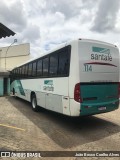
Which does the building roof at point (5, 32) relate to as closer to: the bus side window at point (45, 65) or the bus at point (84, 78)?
the bus at point (84, 78)

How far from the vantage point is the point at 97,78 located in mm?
→ 8469

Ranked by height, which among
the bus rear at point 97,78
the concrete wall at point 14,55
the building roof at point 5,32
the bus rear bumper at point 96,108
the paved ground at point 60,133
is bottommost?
the paved ground at point 60,133

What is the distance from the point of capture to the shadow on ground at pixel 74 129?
7.40 meters

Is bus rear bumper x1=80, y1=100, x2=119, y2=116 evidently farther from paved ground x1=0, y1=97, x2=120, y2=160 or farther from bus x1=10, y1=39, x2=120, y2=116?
paved ground x1=0, y1=97, x2=120, y2=160

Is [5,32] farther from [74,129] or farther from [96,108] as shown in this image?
[74,129]

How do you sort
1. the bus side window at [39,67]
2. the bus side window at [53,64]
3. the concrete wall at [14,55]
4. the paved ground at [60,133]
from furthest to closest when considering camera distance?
the concrete wall at [14,55] → the bus side window at [39,67] → the bus side window at [53,64] → the paved ground at [60,133]

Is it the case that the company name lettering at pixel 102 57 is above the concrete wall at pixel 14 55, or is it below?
below

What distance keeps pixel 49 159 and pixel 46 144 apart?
1.23m

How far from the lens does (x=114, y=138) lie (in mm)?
7551

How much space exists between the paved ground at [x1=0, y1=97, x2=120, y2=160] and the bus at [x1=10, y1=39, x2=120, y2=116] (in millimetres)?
815

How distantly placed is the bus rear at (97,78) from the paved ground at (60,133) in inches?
35.7

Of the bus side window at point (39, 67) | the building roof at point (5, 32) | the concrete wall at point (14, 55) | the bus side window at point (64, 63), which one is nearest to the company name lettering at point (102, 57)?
the bus side window at point (64, 63)

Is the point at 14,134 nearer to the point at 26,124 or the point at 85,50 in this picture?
the point at 26,124

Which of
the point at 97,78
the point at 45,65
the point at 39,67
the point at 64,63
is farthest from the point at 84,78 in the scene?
the point at 39,67
